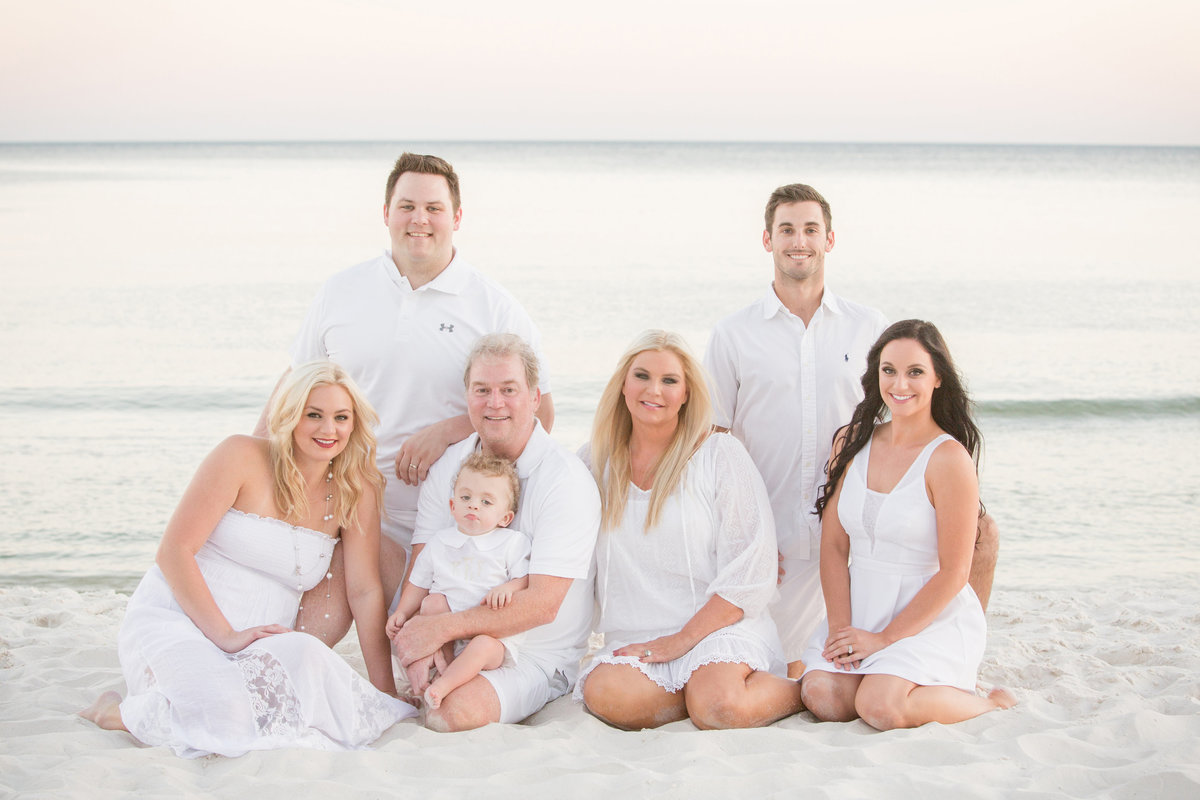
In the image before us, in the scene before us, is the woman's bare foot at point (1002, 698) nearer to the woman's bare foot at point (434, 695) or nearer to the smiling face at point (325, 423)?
the woman's bare foot at point (434, 695)

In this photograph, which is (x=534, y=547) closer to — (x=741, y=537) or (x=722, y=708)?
(x=741, y=537)

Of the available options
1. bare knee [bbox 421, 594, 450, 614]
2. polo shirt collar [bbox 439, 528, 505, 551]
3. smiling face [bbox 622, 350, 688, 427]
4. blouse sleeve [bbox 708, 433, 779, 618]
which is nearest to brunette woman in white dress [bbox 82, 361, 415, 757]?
bare knee [bbox 421, 594, 450, 614]

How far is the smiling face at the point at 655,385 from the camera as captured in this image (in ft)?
12.3

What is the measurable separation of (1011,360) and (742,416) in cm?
960

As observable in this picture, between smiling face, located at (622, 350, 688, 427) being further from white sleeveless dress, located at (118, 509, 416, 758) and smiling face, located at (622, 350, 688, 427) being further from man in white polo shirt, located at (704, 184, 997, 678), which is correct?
white sleeveless dress, located at (118, 509, 416, 758)

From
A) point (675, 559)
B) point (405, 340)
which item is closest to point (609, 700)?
point (675, 559)

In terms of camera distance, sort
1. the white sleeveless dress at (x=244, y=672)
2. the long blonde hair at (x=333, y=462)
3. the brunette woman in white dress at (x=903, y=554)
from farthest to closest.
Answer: the long blonde hair at (x=333, y=462), the brunette woman in white dress at (x=903, y=554), the white sleeveless dress at (x=244, y=672)

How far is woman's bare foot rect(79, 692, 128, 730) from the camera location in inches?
140

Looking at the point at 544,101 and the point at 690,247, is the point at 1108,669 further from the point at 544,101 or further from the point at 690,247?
the point at 544,101

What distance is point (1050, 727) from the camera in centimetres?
349

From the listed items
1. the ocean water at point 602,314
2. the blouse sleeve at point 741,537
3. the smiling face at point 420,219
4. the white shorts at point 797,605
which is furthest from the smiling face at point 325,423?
the ocean water at point 602,314

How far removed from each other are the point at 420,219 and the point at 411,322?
0.45 meters

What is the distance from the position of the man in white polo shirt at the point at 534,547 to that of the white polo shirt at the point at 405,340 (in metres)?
0.44

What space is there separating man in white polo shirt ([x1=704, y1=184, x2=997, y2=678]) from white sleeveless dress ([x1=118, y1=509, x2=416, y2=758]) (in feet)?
5.94
